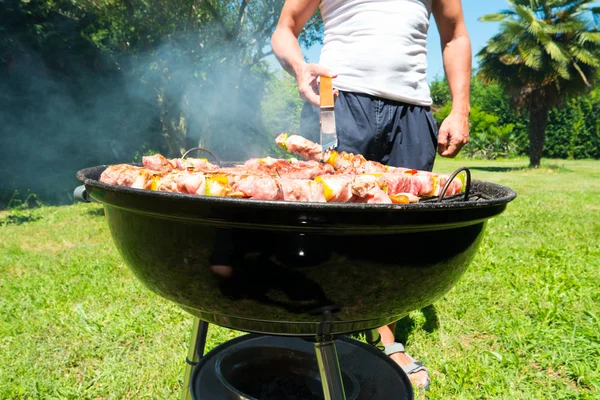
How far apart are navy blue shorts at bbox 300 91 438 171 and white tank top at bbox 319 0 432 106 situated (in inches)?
2.0

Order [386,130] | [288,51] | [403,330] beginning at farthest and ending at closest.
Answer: [403,330] < [386,130] < [288,51]

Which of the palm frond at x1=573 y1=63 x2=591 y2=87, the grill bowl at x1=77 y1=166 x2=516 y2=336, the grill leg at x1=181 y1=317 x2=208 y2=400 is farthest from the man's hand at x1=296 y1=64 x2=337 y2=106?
the palm frond at x1=573 y1=63 x2=591 y2=87

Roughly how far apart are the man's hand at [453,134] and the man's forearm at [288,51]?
0.72 metres

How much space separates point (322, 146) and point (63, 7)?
942 centimetres

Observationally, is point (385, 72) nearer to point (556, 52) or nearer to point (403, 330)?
point (403, 330)

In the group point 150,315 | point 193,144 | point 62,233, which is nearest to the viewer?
point 150,315

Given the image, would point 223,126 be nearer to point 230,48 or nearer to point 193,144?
point 193,144

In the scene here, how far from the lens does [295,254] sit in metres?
0.98

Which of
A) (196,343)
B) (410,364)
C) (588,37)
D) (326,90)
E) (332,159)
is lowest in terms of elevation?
(410,364)

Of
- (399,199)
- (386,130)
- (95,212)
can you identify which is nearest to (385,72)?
(386,130)

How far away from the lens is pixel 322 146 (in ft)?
5.98

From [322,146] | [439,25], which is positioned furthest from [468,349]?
[439,25]

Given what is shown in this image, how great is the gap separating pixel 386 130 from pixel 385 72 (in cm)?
27

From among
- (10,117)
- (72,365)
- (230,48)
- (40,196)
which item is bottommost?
(40,196)
